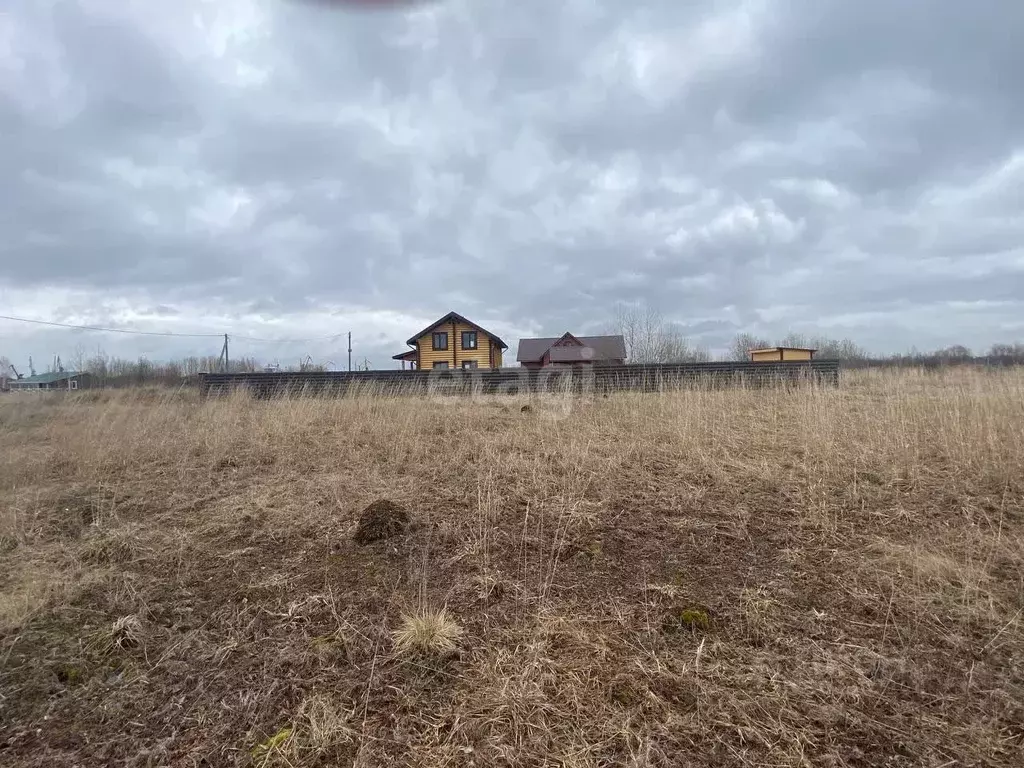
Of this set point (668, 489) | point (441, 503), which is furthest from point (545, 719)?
point (668, 489)

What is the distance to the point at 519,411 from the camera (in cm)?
948

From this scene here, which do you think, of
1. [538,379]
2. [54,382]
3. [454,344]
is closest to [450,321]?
[454,344]

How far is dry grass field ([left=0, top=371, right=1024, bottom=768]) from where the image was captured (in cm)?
174

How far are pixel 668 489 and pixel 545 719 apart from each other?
304cm

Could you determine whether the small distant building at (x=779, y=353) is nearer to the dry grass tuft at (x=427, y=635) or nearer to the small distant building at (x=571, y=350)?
the small distant building at (x=571, y=350)

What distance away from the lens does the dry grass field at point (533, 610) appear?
5.70 feet

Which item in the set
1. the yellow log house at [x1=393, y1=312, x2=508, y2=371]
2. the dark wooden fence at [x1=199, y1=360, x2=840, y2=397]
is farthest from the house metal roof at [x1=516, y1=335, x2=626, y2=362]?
the dark wooden fence at [x1=199, y1=360, x2=840, y2=397]

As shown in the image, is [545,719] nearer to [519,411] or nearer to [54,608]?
[54,608]

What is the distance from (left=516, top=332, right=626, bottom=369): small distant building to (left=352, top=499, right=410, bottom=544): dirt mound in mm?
28989

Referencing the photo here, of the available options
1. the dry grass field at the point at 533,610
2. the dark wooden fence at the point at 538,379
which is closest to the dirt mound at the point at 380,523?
the dry grass field at the point at 533,610

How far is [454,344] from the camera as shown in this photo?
32.0m

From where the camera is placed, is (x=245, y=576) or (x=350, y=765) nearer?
(x=350, y=765)

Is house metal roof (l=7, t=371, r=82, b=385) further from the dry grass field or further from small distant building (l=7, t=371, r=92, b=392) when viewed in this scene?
the dry grass field

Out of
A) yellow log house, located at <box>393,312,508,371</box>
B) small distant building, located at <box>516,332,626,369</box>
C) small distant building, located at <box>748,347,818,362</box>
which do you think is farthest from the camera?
small distant building, located at <box>516,332,626,369</box>
